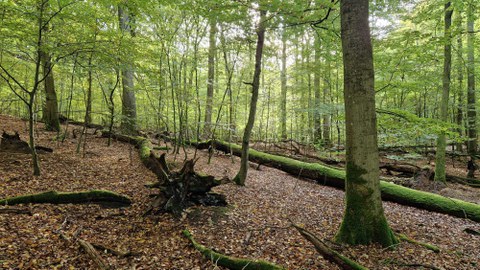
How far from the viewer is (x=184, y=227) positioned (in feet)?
15.1

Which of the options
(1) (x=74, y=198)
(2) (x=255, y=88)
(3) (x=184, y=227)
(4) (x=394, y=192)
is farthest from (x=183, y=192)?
(4) (x=394, y=192)

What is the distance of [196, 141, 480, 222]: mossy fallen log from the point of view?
21.2ft

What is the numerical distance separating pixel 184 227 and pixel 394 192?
6.21 meters

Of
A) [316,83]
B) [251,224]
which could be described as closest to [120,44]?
[251,224]

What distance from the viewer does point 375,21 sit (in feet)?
45.7

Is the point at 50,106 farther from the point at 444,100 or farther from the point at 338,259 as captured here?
the point at 444,100

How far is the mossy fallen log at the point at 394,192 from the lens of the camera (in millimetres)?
6453

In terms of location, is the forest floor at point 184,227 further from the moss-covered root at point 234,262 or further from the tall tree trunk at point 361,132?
the tall tree trunk at point 361,132

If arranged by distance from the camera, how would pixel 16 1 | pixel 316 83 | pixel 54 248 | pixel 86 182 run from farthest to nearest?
1. pixel 316 83
2. pixel 86 182
3. pixel 16 1
4. pixel 54 248

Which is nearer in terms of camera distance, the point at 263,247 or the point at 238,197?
the point at 263,247

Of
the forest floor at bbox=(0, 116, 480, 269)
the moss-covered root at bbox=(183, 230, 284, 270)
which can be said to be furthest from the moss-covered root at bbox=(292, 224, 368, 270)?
the moss-covered root at bbox=(183, 230, 284, 270)

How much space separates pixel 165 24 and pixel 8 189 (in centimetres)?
679

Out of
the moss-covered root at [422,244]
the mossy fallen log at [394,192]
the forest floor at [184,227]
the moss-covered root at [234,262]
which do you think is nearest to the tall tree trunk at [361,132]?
the forest floor at [184,227]

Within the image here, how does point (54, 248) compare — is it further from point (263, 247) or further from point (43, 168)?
point (43, 168)
